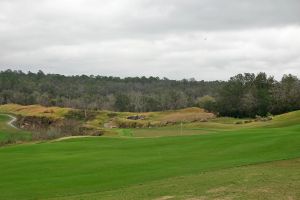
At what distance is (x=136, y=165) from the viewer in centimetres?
Answer: 3359

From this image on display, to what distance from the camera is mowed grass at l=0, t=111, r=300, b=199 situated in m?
24.4

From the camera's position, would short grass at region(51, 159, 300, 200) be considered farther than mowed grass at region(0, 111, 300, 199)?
No

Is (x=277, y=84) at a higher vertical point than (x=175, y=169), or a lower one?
higher

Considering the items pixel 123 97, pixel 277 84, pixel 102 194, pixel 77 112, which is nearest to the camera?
pixel 102 194

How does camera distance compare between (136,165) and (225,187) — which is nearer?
(225,187)

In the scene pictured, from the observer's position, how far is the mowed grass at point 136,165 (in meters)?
24.4

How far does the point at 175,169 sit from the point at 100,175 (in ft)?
16.0

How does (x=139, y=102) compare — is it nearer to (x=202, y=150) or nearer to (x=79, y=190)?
(x=202, y=150)

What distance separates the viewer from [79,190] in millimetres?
25812

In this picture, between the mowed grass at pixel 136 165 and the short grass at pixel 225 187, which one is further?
the mowed grass at pixel 136 165

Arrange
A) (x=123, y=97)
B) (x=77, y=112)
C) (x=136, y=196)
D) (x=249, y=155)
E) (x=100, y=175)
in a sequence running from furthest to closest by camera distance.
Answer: (x=123, y=97)
(x=77, y=112)
(x=249, y=155)
(x=100, y=175)
(x=136, y=196)

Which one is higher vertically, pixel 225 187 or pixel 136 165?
pixel 225 187

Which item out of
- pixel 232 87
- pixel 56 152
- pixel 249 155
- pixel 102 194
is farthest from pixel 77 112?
pixel 102 194

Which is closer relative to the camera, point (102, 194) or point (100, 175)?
point (102, 194)
